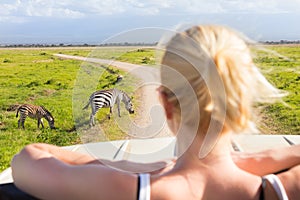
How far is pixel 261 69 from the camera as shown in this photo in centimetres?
106

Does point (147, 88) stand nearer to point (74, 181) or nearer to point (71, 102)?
point (74, 181)

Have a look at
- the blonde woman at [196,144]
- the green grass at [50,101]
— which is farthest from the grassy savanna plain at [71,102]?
the blonde woman at [196,144]

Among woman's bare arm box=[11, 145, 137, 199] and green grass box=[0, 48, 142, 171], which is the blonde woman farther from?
green grass box=[0, 48, 142, 171]

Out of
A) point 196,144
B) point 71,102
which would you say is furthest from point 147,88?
point 71,102

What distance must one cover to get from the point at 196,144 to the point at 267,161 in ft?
0.85

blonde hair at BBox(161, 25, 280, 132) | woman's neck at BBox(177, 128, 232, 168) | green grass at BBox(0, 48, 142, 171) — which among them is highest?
blonde hair at BBox(161, 25, 280, 132)

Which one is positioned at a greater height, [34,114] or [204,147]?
[204,147]

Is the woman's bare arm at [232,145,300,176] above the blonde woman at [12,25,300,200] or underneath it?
underneath

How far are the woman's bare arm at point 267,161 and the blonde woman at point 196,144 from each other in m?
0.09

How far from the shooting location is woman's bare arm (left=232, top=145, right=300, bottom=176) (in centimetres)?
117

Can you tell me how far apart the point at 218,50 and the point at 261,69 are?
15 cm

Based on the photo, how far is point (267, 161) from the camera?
1.17m

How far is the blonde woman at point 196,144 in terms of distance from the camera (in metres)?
0.96

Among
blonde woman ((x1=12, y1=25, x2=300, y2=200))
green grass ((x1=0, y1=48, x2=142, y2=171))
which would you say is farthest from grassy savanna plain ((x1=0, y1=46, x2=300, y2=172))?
blonde woman ((x1=12, y1=25, x2=300, y2=200))
